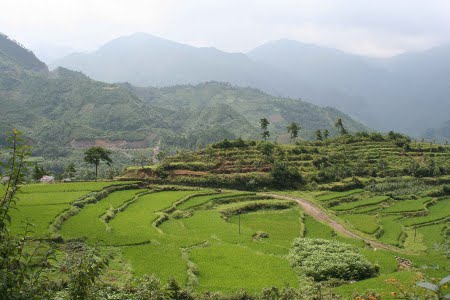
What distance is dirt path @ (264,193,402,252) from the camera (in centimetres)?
4193

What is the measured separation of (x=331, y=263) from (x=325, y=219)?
24083 millimetres

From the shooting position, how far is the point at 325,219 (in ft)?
169

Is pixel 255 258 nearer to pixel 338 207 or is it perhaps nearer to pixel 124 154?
pixel 338 207

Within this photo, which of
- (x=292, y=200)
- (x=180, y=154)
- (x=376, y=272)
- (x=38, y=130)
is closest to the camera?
(x=376, y=272)

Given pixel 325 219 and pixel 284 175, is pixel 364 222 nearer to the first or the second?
pixel 325 219

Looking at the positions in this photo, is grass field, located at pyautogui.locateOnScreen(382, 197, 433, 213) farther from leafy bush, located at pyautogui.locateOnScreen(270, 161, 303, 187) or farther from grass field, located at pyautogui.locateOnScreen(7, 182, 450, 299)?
leafy bush, located at pyautogui.locateOnScreen(270, 161, 303, 187)

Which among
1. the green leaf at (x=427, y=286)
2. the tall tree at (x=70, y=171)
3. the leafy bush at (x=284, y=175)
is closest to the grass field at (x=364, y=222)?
the leafy bush at (x=284, y=175)

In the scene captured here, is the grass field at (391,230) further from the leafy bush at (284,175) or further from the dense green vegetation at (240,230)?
the leafy bush at (284,175)

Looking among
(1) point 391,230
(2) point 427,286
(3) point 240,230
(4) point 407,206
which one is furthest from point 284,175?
(2) point 427,286

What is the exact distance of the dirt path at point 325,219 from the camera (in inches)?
1651

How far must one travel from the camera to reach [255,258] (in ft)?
101

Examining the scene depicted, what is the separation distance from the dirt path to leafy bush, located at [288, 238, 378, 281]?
11507mm

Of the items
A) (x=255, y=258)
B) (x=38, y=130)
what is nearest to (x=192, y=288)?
(x=255, y=258)

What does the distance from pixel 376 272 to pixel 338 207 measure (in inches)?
1325
